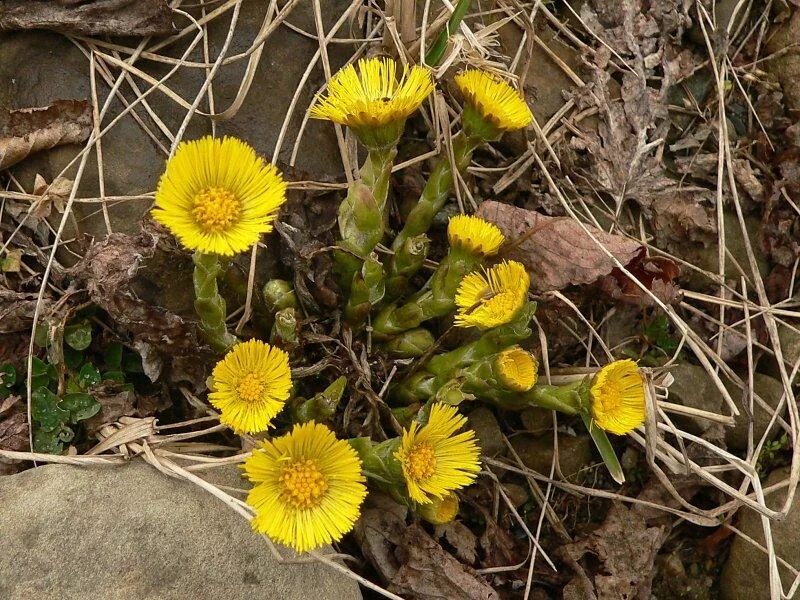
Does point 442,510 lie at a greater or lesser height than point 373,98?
lesser

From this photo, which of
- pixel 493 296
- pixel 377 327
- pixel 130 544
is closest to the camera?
pixel 130 544

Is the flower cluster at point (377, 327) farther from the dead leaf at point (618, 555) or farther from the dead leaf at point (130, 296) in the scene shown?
the dead leaf at point (618, 555)

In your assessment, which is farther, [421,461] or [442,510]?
[442,510]

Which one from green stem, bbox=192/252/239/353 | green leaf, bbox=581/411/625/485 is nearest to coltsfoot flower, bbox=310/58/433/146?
green stem, bbox=192/252/239/353

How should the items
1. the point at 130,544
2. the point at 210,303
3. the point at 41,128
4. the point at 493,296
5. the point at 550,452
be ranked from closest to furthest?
the point at 130,544 < the point at 210,303 < the point at 493,296 < the point at 41,128 < the point at 550,452

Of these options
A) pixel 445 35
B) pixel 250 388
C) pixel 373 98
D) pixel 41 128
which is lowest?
pixel 250 388

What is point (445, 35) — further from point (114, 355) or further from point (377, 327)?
point (114, 355)

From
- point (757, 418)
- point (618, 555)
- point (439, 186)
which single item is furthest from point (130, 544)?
point (757, 418)
